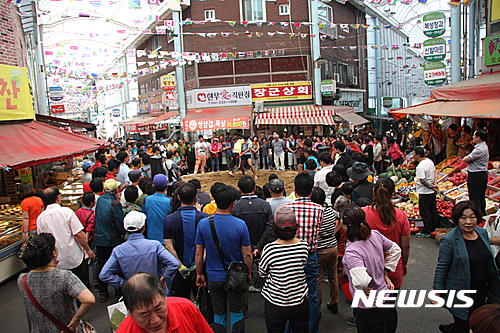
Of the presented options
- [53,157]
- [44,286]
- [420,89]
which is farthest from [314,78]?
[420,89]

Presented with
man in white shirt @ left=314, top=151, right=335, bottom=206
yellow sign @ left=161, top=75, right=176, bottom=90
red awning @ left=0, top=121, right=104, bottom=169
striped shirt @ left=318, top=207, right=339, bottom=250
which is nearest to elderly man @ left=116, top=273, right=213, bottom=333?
striped shirt @ left=318, top=207, right=339, bottom=250

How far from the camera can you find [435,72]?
1471 cm

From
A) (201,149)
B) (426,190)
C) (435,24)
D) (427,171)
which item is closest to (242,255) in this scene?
(427,171)

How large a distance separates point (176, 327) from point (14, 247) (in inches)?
233

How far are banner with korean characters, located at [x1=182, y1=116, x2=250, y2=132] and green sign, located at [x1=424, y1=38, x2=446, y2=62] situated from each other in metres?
8.77

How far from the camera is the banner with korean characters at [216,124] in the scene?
19.9m

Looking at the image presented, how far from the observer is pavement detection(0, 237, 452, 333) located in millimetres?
4418

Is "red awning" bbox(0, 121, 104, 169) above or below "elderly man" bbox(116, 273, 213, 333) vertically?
above

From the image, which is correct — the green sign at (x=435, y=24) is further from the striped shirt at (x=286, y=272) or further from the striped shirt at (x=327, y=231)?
the striped shirt at (x=286, y=272)

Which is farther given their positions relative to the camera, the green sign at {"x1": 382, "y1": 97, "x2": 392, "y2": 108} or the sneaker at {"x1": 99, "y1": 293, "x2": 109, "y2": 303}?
the green sign at {"x1": 382, "y1": 97, "x2": 392, "y2": 108}

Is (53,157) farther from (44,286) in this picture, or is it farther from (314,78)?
(314,78)

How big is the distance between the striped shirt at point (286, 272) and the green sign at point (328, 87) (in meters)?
19.4

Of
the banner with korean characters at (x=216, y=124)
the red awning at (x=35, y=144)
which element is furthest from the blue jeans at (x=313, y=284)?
the banner with korean characters at (x=216, y=124)

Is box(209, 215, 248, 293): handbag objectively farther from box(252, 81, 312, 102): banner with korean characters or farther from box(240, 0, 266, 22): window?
box(240, 0, 266, 22): window
